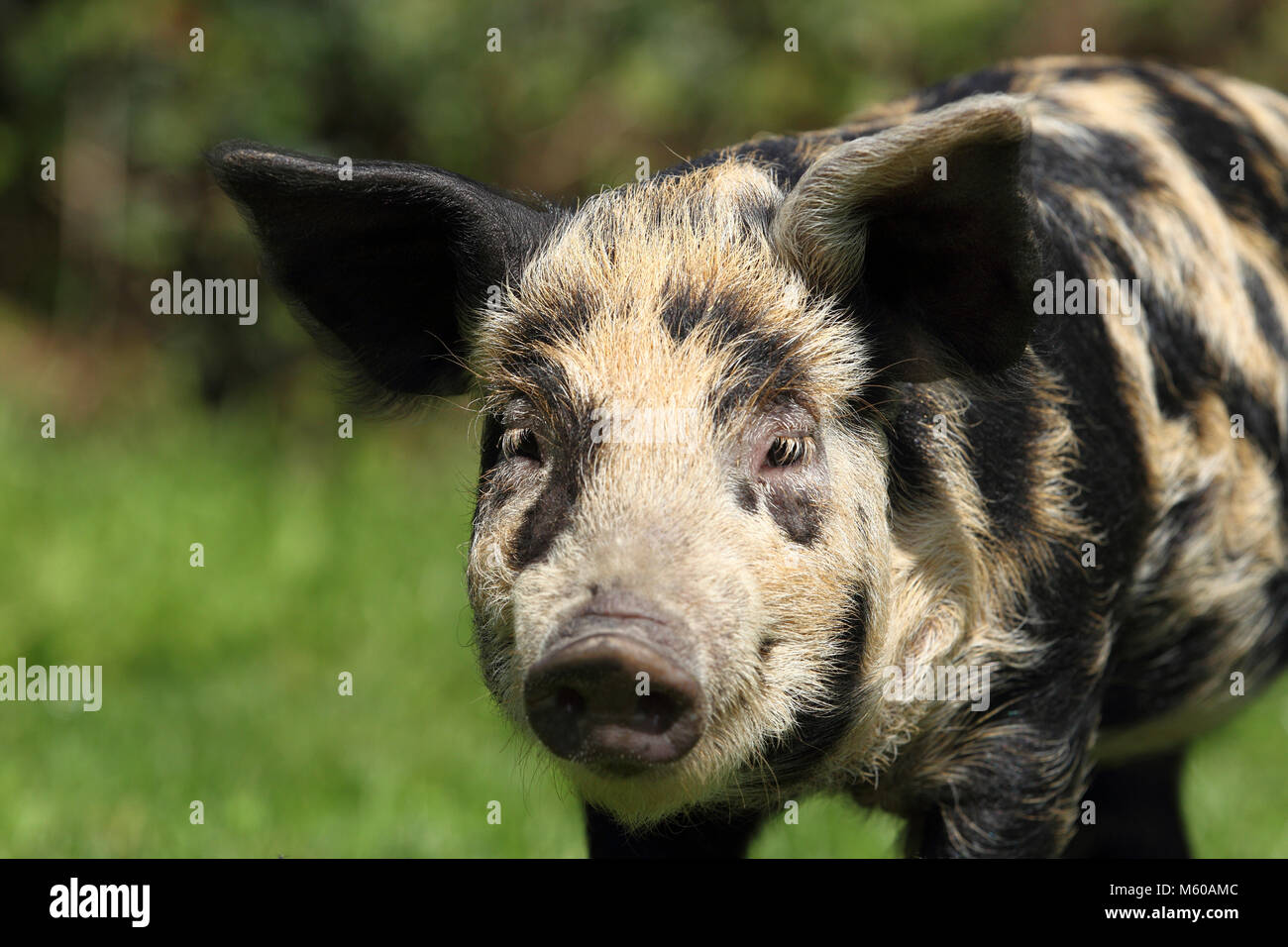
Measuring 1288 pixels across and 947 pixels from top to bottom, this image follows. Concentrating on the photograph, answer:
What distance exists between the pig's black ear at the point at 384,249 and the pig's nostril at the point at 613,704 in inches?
48.2

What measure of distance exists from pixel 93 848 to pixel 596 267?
Answer: 2782 millimetres

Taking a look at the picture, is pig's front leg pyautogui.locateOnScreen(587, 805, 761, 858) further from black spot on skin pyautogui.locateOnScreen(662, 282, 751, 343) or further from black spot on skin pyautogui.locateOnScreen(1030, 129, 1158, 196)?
black spot on skin pyautogui.locateOnScreen(1030, 129, 1158, 196)

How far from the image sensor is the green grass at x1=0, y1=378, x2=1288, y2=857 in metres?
5.86

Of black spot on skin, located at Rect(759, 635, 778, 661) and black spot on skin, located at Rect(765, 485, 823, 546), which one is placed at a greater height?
black spot on skin, located at Rect(765, 485, 823, 546)

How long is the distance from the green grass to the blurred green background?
2 centimetres

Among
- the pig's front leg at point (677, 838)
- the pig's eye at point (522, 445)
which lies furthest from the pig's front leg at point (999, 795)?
the pig's eye at point (522, 445)

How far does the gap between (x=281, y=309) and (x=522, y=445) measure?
26.2 ft

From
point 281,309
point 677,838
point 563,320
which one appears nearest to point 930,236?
point 563,320

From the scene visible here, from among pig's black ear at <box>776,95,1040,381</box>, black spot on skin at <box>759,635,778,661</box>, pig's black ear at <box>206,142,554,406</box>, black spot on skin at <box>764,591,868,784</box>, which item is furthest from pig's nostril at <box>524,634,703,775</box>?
pig's black ear at <box>206,142,554,406</box>

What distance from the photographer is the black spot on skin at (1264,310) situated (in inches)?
200

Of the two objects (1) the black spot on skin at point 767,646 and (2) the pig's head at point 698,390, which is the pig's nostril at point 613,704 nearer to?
(2) the pig's head at point 698,390

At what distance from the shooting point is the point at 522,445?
3.88 m

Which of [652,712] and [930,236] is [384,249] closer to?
[930,236]

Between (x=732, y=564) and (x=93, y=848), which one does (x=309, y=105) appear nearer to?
(x=93, y=848)
